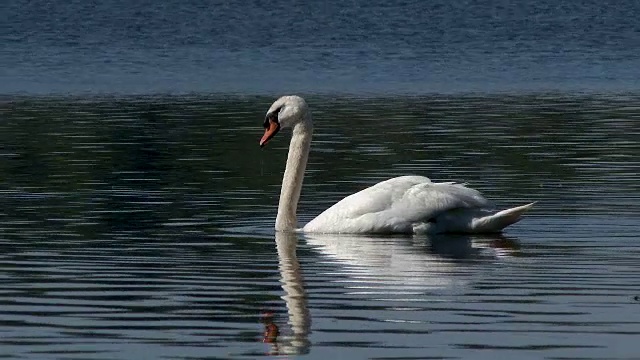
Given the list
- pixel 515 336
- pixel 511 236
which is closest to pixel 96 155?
pixel 511 236

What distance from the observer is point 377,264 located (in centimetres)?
1266

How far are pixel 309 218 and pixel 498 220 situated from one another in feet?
7.48

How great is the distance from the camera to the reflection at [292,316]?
30.8 feet

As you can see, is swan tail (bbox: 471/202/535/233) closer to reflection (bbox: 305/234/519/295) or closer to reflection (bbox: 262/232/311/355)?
reflection (bbox: 305/234/519/295)

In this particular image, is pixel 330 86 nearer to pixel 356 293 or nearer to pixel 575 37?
pixel 575 37

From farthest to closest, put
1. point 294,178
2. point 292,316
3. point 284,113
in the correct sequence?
point 284,113 < point 294,178 < point 292,316

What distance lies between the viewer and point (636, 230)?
1424 centimetres

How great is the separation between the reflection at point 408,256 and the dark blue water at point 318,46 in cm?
2548

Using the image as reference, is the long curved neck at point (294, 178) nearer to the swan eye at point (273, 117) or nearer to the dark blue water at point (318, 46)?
the swan eye at point (273, 117)

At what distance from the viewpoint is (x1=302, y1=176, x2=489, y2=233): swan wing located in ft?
46.9

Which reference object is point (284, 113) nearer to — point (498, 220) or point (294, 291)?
point (498, 220)

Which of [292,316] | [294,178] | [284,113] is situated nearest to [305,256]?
[294,178]

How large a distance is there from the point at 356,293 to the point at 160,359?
242 centimetres

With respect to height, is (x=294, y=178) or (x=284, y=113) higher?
(x=284, y=113)
